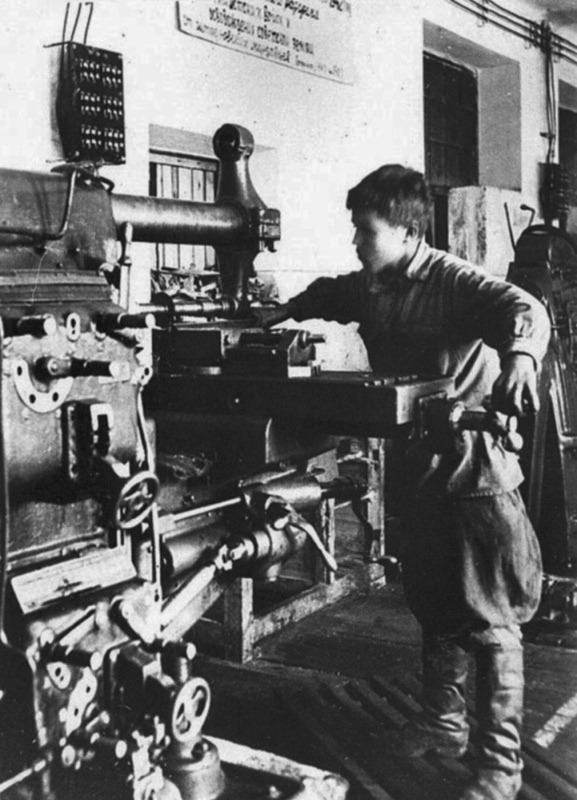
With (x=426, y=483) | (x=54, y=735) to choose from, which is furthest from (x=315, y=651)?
(x=54, y=735)

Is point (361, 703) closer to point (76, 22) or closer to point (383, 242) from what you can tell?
point (383, 242)

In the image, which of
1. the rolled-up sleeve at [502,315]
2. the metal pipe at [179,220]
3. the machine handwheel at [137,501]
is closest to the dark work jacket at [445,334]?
the rolled-up sleeve at [502,315]

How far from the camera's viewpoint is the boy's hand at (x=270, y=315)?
2.13m

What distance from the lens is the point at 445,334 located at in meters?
2.18

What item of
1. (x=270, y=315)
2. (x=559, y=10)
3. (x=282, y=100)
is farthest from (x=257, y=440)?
(x=559, y=10)

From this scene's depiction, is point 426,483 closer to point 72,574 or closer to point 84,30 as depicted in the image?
point 72,574

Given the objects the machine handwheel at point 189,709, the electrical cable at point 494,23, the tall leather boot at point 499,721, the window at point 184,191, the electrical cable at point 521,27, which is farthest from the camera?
the electrical cable at point 521,27

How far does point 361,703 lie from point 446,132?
424 cm

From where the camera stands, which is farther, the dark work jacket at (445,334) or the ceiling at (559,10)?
the ceiling at (559,10)

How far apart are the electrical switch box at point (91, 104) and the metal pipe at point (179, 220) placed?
0.94 m

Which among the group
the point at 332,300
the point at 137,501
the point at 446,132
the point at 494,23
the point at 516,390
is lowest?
the point at 137,501

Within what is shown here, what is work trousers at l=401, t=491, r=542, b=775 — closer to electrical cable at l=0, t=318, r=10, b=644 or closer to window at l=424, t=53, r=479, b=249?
electrical cable at l=0, t=318, r=10, b=644

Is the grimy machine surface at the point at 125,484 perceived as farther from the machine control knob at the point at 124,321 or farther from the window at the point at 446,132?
the window at the point at 446,132

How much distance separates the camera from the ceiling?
239 inches
